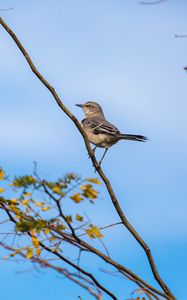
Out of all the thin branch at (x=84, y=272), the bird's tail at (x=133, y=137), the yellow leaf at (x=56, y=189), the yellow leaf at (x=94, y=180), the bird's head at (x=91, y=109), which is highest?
the bird's head at (x=91, y=109)

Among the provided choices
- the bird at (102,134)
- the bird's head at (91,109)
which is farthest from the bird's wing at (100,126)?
the bird's head at (91,109)

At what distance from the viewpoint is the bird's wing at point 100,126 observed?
9.61 metres

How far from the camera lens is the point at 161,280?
389 centimetres

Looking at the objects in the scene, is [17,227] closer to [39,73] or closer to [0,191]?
[0,191]

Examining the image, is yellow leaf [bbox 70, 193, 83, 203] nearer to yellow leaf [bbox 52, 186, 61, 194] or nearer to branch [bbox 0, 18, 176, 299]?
yellow leaf [bbox 52, 186, 61, 194]

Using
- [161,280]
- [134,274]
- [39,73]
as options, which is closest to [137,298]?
[161,280]

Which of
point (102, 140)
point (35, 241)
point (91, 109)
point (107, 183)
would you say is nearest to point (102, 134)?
point (102, 140)

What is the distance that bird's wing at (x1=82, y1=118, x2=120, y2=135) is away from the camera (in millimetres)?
→ 9608

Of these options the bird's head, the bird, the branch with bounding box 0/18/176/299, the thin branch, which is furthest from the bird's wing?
the thin branch

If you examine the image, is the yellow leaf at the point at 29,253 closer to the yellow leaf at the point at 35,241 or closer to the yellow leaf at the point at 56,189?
the yellow leaf at the point at 35,241

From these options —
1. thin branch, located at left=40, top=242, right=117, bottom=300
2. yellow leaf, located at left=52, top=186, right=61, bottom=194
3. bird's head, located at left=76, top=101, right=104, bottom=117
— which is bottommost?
thin branch, located at left=40, top=242, right=117, bottom=300

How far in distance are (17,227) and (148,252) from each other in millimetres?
1075

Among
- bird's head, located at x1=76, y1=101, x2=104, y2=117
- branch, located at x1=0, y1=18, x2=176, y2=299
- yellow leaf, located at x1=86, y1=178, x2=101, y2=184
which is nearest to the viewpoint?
yellow leaf, located at x1=86, y1=178, x2=101, y2=184

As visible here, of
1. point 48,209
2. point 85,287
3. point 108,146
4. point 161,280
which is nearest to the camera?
point 85,287
